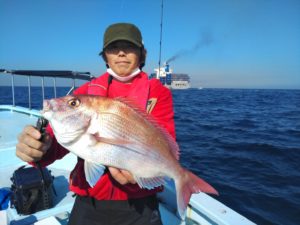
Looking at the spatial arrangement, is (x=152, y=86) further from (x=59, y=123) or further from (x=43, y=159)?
(x=43, y=159)

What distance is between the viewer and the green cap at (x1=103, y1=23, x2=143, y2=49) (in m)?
2.62

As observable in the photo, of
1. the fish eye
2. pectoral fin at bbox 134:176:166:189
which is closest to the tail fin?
pectoral fin at bbox 134:176:166:189

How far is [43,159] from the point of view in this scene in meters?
2.43

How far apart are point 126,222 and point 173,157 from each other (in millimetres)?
951

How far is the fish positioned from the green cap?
0.77 m

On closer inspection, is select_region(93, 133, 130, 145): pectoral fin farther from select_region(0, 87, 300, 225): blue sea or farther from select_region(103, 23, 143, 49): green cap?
select_region(0, 87, 300, 225): blue sea

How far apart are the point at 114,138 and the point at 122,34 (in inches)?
46.5

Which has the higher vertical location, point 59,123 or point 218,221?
point 59,123

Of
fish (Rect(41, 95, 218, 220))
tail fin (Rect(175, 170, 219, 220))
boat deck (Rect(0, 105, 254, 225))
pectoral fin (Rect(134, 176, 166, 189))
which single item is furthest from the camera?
boat deck (Rect(0, 105, 254, 225))


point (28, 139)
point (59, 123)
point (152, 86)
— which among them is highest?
point (152, 86)

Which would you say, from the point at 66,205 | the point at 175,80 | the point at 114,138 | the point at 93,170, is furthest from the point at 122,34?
the point at 175,80

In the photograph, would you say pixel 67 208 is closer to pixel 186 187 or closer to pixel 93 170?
pixel 93 170

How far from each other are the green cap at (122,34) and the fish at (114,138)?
0.77 meters

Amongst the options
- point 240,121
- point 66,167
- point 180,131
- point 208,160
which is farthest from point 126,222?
point 240,121
